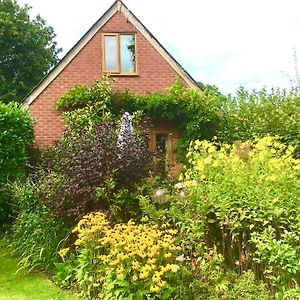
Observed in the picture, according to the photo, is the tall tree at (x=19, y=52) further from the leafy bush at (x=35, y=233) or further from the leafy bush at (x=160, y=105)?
the leafy bush at (x=35, y=233)

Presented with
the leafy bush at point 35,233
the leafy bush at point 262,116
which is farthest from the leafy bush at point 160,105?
the leafy bush at point 35,233

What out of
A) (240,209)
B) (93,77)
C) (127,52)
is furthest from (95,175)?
(127,52)

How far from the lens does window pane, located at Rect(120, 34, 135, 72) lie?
56.2 ft

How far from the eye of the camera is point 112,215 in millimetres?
8219

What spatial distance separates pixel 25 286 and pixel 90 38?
35.6 ft

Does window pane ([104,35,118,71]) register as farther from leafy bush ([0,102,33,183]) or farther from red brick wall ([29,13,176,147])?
leafy bush ([0,102,33,183])

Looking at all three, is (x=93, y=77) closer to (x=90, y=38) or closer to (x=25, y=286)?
(x=90, y=38)

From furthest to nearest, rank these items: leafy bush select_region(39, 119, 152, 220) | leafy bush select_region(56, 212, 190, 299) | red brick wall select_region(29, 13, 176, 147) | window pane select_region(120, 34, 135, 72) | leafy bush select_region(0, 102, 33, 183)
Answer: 1. window pane select_region(120, 34, 135, 72)
2. red brick wall select_region(29, 13, 176, 147)
3. leafy bush select_region(0, 102, 33, 183)
4. leafy bush select_region(39, 119, 152, 220)
5. leafy bush select_region(56, 212, 190, 299)

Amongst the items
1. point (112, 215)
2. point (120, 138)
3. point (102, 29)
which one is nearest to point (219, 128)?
point (102, 29)

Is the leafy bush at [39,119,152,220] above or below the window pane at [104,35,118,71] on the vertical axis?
below

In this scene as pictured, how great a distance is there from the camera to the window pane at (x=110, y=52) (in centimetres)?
1705

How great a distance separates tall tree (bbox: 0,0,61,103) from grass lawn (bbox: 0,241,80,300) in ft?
70.0

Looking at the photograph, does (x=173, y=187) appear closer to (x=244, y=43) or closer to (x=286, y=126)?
(x=244, y=43)

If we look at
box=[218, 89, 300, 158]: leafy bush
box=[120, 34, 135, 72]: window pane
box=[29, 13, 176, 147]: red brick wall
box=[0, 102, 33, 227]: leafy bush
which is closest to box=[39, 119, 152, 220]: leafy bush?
box=[0, 102, 33, 227]: leafy bush
